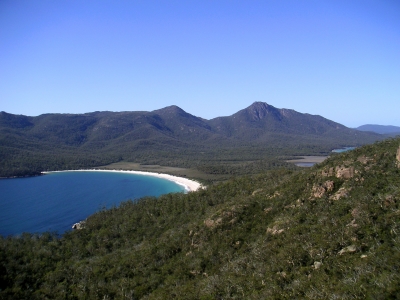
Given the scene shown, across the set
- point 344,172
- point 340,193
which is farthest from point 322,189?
point 344,172

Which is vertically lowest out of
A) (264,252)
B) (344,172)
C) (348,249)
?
(264,252)

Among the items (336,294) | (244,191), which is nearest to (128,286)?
(336,294)

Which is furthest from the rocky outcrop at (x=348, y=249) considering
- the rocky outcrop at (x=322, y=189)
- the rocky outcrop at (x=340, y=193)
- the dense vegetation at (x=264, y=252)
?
the rocky outcrop at (x=322, y=189)

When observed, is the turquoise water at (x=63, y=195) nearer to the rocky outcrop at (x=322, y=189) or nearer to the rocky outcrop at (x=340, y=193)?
the rocky outcrop at (x=322, y=189)

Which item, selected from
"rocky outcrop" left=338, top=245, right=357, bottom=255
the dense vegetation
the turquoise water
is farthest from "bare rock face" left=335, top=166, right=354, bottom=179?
the turquoise water

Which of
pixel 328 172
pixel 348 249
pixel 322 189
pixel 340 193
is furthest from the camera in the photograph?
pixel 328 172

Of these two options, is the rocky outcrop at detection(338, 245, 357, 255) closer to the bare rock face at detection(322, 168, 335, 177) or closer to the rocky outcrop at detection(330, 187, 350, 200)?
the rocky outcrop at detection(330, 187, 350, 200)

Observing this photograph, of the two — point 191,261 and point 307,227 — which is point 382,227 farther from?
point 191,261

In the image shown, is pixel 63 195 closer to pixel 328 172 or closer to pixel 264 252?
pixel 328 172
